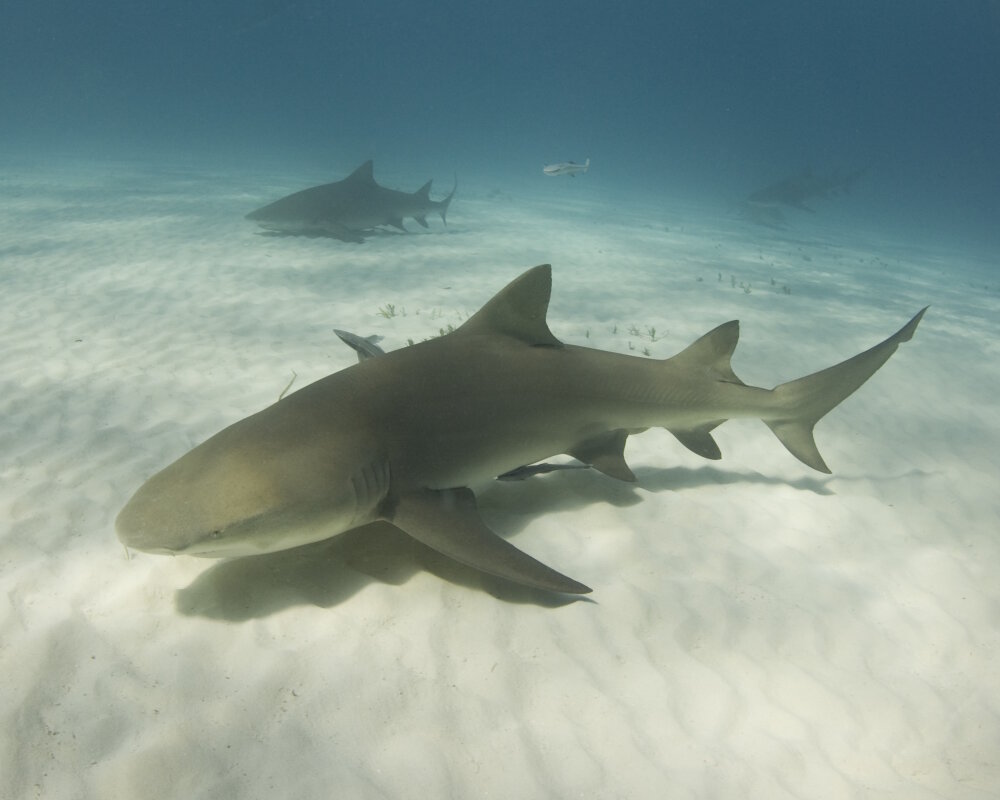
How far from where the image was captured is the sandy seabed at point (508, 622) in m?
1.93

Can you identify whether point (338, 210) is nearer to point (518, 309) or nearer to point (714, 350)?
point (518, 309)

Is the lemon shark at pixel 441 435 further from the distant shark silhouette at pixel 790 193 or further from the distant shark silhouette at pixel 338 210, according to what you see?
the distant shark silhouette at pixel 790 193

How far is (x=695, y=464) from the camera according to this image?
4551 mm

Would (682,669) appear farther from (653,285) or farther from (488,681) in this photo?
(653,285)

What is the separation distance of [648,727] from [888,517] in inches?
120

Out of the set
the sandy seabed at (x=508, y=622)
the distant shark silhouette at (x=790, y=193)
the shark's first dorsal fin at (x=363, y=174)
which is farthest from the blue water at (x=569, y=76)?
the sandy seabed at (x=508, y=622)

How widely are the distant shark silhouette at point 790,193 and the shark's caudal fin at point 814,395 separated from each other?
28.0 m

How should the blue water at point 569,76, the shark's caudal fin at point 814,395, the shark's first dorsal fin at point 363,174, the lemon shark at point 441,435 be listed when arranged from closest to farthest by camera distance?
the lemon shark at point 441,435
the shark's caudal fin at point 814,395
the shark's first dorsal fin at point 363,174
the blue water at point 569,76

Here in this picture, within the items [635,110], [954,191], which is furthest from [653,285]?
[635,110]

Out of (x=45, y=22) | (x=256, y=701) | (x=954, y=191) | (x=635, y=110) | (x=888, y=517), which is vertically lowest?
(x=888, y=517)

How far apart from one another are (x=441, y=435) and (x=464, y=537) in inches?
21.9

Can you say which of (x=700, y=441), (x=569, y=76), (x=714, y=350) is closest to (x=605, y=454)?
(x=700, y=441)

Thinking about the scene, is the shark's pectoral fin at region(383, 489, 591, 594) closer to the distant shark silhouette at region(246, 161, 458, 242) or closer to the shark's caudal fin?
the shark's caudal fin

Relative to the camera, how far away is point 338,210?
1227 cm
